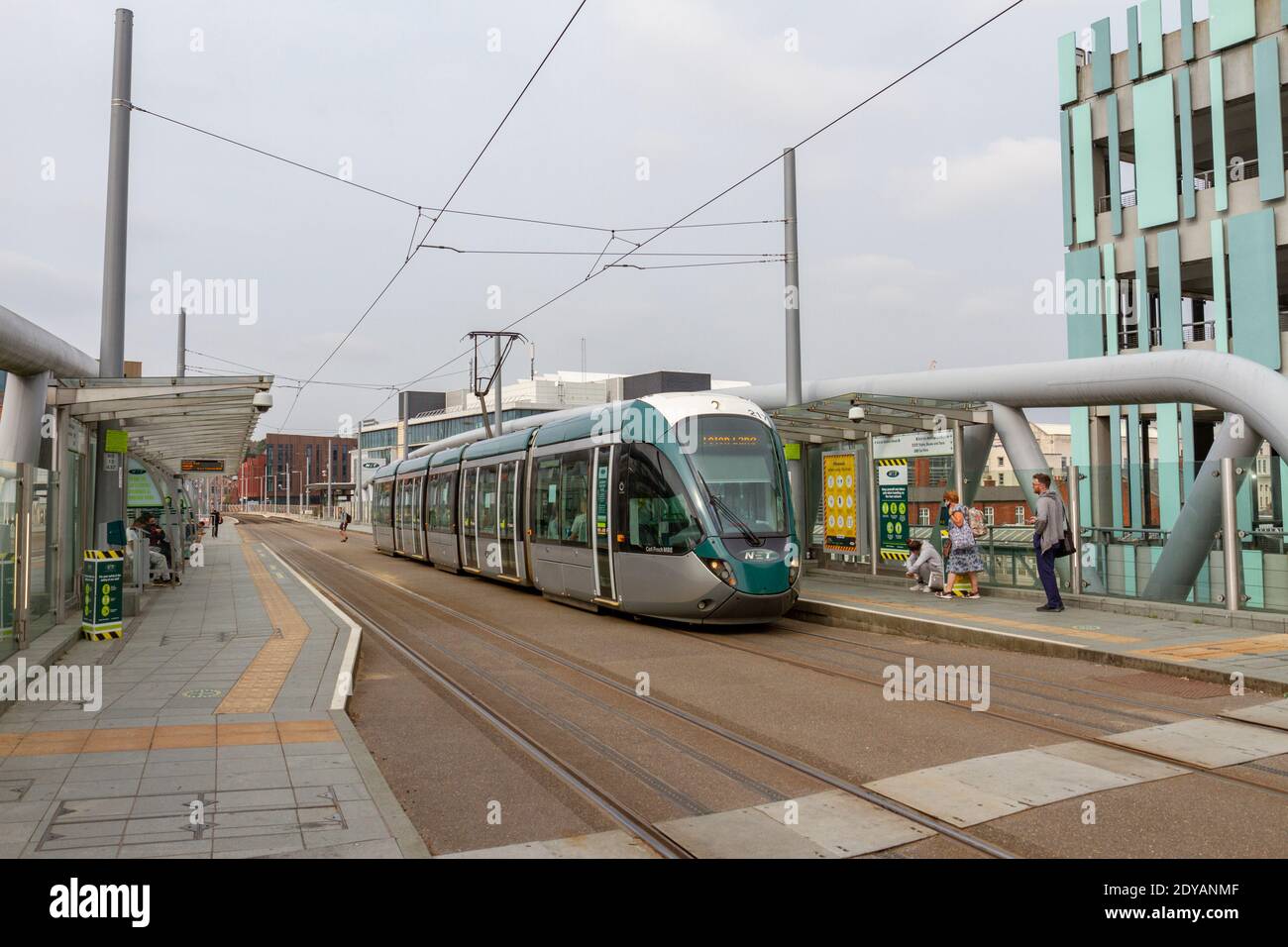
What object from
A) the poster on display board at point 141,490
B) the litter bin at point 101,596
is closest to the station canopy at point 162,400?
the litter bin at point 101,596

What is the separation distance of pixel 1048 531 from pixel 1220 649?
121 inches

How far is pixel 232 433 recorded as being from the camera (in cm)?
2025

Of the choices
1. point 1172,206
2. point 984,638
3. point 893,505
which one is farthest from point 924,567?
point 1172,206

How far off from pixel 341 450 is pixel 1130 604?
483ft

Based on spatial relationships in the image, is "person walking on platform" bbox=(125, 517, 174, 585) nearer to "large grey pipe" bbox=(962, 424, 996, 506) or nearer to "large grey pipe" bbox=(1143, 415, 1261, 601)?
"large grey pipe" bbox=(962, 424, 996, 506)

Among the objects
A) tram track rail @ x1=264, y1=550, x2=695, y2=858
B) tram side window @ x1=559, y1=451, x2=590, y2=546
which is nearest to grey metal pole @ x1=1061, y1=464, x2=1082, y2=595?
tram side window @ x1=559, y1=451, x2=590, y2=546

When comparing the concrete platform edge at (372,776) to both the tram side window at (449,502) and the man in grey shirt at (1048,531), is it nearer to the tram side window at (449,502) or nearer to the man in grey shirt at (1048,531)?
the man in grey shirt at (1048,531)

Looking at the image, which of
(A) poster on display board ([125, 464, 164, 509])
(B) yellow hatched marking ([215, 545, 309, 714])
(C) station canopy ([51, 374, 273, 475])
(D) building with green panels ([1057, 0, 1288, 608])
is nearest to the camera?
(B) yellow hatched marking ([215, 545, 309, 714])

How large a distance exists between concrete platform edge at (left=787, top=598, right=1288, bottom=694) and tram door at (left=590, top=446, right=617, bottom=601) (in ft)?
9.63

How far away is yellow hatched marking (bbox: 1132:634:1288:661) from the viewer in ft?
30.5

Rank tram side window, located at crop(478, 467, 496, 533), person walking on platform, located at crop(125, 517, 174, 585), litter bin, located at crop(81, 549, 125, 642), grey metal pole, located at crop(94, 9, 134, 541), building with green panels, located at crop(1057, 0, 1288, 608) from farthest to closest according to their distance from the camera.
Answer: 1. building with green panels, located at crop(1057, 0, 1288, 608)
2. tram side window, located at crop(478, 467, 496, 533)
3. person walking on platform, located at crop(125, 517, 174, 585)
4. grey metal pole, located at crop(94, 9, 134, 541)
5. litter bin, located at crop(81, 549, 125, 642)

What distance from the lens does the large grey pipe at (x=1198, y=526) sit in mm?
12219

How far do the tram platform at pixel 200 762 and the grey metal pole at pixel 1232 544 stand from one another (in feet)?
32.2

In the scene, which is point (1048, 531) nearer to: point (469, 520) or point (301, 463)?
point (469, 520)
